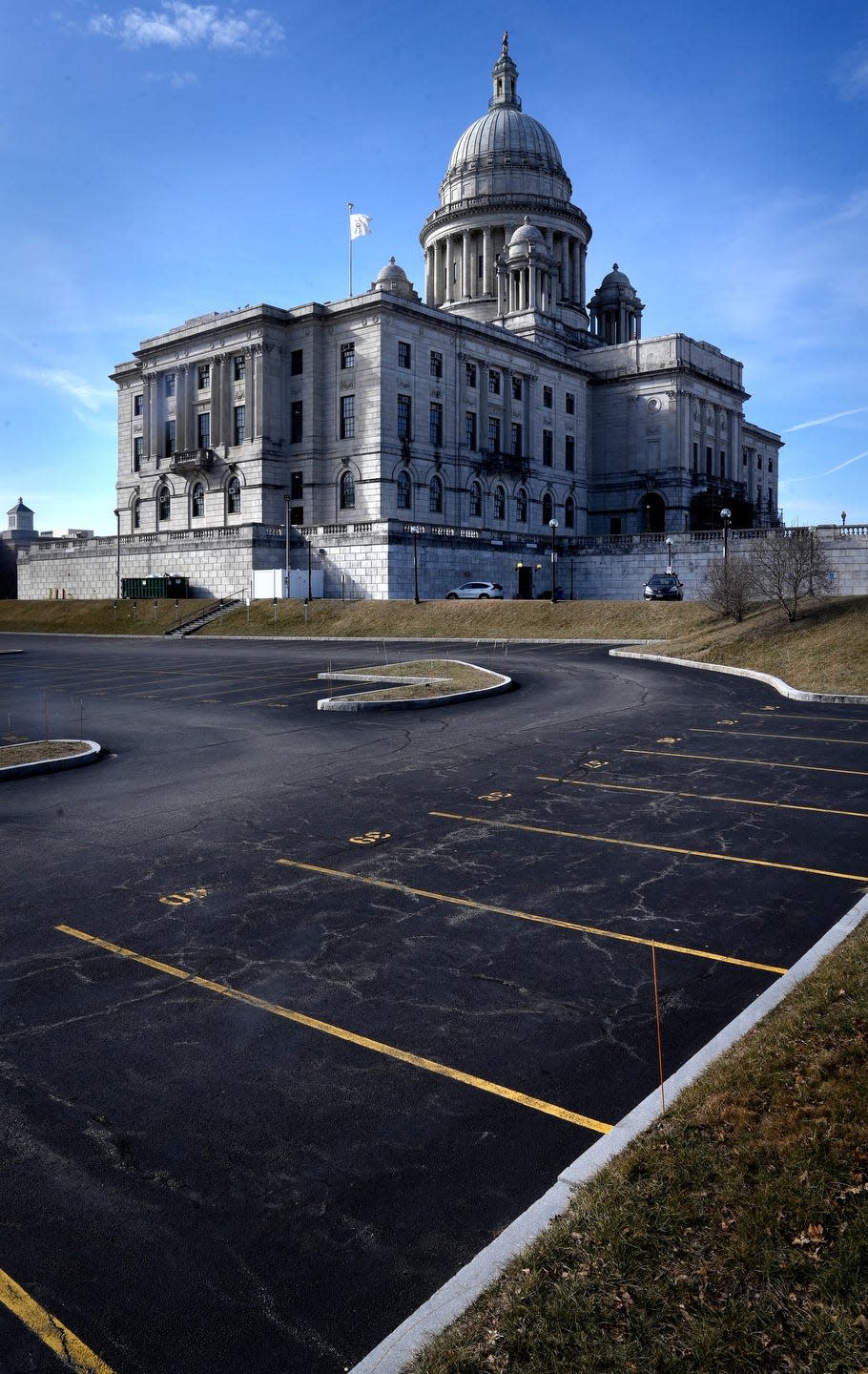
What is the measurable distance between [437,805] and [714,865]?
13.8 feet

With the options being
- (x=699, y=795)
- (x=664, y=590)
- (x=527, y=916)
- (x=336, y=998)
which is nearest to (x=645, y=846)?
(x=527, y=916)

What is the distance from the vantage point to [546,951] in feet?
26.0

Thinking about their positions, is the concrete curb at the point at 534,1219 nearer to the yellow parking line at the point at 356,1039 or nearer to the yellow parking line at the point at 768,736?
the yellow parking line at the point at 356,1039

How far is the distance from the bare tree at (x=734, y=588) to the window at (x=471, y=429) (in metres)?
38.7

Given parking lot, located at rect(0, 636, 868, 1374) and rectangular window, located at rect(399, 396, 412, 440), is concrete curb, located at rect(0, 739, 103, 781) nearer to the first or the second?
parking lot, located at rect(0, 636, 868, 1374)

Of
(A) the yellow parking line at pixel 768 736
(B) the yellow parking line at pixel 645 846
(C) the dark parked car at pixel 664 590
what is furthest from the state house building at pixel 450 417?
(B) the yellow parking line at pixel 645 846

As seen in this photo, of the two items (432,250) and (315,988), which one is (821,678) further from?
(432,250)

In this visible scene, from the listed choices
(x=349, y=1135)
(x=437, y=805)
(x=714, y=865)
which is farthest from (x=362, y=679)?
(x=349, y=1135)

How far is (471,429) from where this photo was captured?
253 ft

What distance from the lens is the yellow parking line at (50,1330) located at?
12.2 ft

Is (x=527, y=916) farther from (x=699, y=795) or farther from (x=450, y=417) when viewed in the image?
(x=450, y=417)

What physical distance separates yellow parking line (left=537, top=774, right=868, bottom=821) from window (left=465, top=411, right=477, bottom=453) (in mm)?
65194

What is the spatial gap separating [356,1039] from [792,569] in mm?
34525

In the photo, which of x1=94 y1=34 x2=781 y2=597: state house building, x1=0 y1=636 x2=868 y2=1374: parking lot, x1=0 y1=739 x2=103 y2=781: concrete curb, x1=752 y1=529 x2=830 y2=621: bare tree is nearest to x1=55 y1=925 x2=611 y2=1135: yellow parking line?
x1=0 y1=636 x2=868 y2=1374: parking lot
